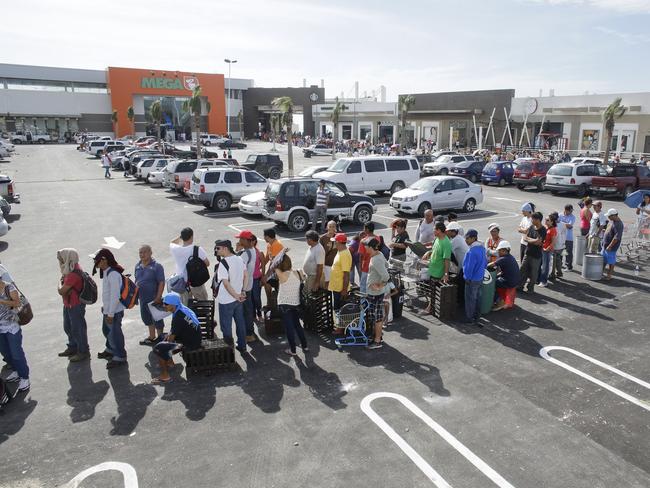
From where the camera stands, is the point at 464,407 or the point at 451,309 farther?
the point at 451,309

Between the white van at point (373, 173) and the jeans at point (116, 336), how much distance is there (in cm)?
1587

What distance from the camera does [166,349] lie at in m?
6.52

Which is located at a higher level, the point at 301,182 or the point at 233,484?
the point at 301,182

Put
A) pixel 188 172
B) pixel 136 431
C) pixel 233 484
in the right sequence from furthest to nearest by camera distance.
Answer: pixel 188 172 → pixel 136 431 → pixel 233 484

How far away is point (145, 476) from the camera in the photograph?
490 cm

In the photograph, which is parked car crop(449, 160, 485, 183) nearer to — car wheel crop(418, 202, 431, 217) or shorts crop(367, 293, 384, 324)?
car wheel crop(418, 202, 431, 217)

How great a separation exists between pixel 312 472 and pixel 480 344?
4.13 m

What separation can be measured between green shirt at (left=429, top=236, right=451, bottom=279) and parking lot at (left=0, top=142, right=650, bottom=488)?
87cm

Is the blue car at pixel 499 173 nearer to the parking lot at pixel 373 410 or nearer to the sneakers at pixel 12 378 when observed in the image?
the parking lot at pixel 373 410

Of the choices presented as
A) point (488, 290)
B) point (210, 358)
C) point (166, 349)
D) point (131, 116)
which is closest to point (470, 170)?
point (488, 290)

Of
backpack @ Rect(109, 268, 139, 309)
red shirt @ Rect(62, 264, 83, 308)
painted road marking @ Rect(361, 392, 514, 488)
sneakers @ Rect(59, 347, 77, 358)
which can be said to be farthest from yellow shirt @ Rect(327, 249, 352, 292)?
sneakers @ Rect(59, 347, 77, 358)

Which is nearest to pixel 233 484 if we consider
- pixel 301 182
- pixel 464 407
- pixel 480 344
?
pixel 464 407

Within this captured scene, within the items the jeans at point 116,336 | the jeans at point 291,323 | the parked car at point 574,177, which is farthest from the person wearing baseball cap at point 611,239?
the parked car at point 574,177

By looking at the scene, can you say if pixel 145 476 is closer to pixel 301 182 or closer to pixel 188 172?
pixel 301 182
